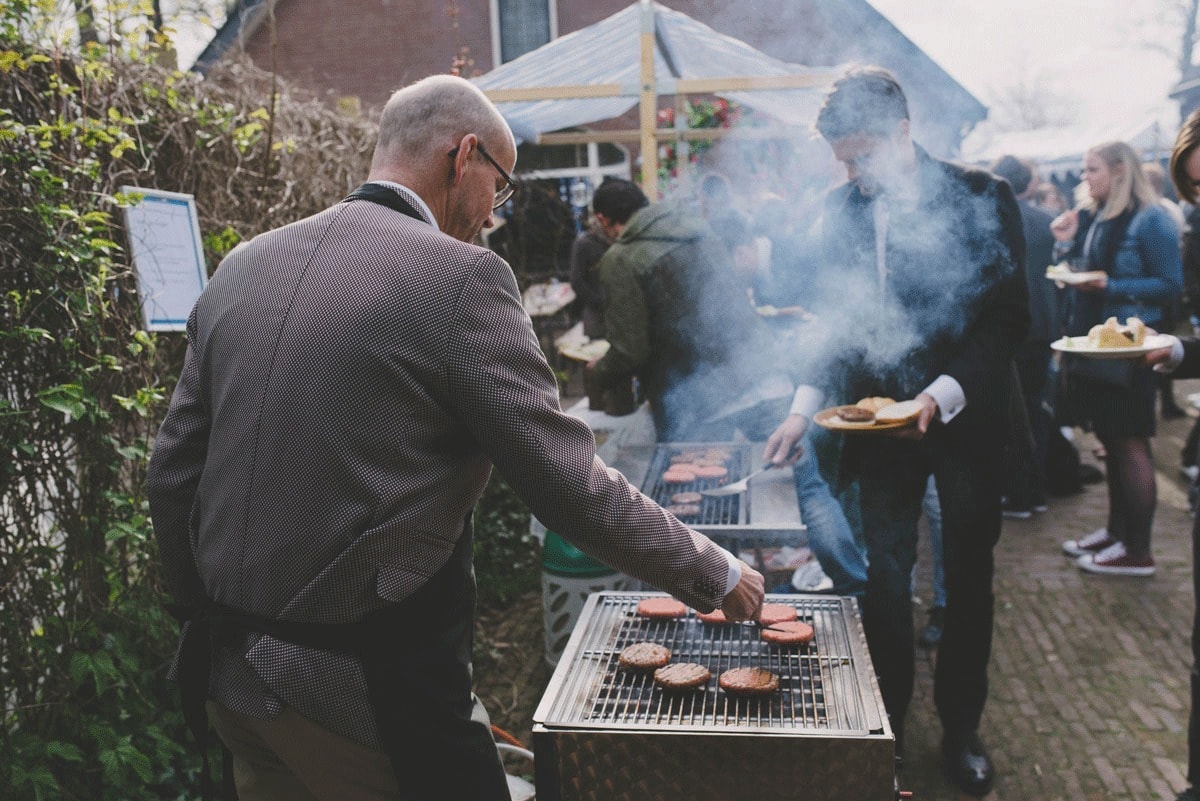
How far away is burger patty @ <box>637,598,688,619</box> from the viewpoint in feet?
9.04

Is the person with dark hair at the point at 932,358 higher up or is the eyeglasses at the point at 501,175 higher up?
the eyeglasses at the point at 501,175

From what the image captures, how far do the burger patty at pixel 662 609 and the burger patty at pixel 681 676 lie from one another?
1.17ft

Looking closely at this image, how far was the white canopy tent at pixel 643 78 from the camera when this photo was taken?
569 cm

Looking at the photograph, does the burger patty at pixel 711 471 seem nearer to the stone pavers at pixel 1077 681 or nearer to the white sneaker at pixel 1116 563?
the stone pavers at pixel 1077 681

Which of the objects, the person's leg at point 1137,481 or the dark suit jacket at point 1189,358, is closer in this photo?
the dark suit jacket at point 1189,358

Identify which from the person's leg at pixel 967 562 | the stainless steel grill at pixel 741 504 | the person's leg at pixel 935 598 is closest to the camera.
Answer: the stainless steel grill at pixel 741 504

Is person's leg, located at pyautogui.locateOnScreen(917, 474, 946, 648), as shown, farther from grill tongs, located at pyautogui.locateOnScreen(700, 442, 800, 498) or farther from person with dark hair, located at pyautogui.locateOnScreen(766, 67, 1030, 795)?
grill tongs, located at pyautogui.locateOnScreen(700, 442, 800, 498)

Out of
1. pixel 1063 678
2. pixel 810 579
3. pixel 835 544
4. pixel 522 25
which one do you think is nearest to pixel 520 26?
pixel 522 25

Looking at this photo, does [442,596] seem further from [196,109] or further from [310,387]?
[196,109]

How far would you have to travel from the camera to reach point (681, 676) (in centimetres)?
231

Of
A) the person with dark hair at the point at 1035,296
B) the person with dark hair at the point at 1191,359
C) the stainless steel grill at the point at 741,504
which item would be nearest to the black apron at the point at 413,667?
the stainless steel grill at the point at 741,504

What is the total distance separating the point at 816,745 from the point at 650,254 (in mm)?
3318

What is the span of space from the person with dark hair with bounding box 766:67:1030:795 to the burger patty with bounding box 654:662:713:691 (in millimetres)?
1204

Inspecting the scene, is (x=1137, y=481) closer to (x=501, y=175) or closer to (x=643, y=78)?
(x=643, y=78)
